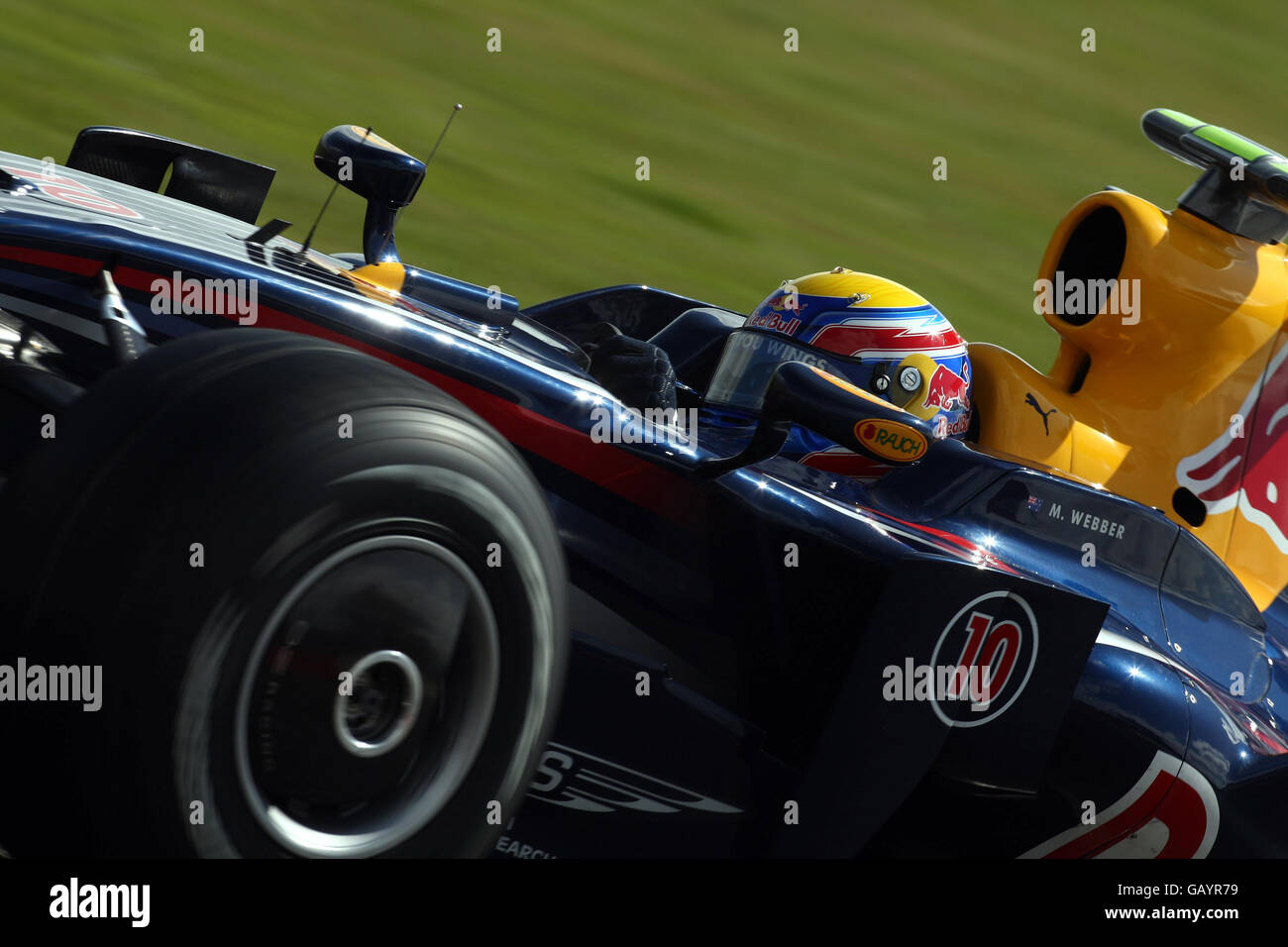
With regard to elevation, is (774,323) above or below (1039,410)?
above

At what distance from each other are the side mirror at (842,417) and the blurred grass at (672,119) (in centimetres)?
504

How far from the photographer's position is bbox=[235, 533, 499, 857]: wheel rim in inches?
67.7

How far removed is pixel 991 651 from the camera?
2.55 m

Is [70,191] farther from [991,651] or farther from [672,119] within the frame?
[672,119]

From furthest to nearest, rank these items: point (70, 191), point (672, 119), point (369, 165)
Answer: point (672, 119) → point (369, 165) → point (70, 191)

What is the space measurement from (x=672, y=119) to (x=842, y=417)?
7551mm

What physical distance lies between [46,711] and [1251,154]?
329 cm

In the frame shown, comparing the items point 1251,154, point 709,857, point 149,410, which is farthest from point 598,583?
point 1251,154

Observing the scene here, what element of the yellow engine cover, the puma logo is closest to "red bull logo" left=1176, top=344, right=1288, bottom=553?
the yellow engine cover

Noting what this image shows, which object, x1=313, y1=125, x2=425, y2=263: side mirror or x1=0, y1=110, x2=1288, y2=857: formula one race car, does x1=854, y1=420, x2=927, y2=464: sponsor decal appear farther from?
x1=313, y1=125, x2=425, y2=263: side mirror

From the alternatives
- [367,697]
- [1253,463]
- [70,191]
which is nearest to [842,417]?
[367,697]

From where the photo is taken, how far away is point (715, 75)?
10.3m

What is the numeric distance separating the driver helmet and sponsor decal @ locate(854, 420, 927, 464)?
0.98 metres
